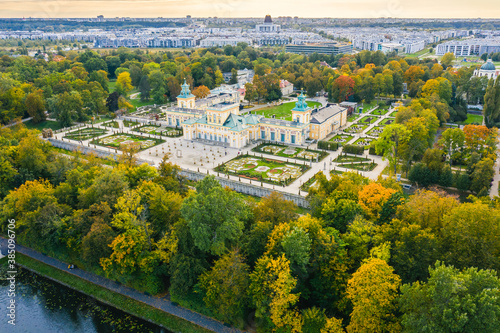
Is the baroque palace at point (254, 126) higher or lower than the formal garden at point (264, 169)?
higher

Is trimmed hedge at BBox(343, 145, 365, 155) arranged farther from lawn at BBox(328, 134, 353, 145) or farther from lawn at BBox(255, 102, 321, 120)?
lawn at BBox(255, 102, 321, 120)

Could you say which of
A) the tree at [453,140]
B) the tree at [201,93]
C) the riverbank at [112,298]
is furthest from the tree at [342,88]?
the riverbank at [112,298]

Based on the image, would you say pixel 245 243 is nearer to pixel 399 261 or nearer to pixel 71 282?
Answer: pixel 399 261

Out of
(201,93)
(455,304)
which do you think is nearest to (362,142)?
(201,93)

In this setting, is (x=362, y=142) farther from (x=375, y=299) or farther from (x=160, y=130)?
(x=375, y=299)

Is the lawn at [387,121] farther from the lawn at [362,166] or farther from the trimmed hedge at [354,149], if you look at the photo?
the lawn at [362,166]

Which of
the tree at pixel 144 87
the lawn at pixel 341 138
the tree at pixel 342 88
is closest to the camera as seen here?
the lawn at pixel 341 138
